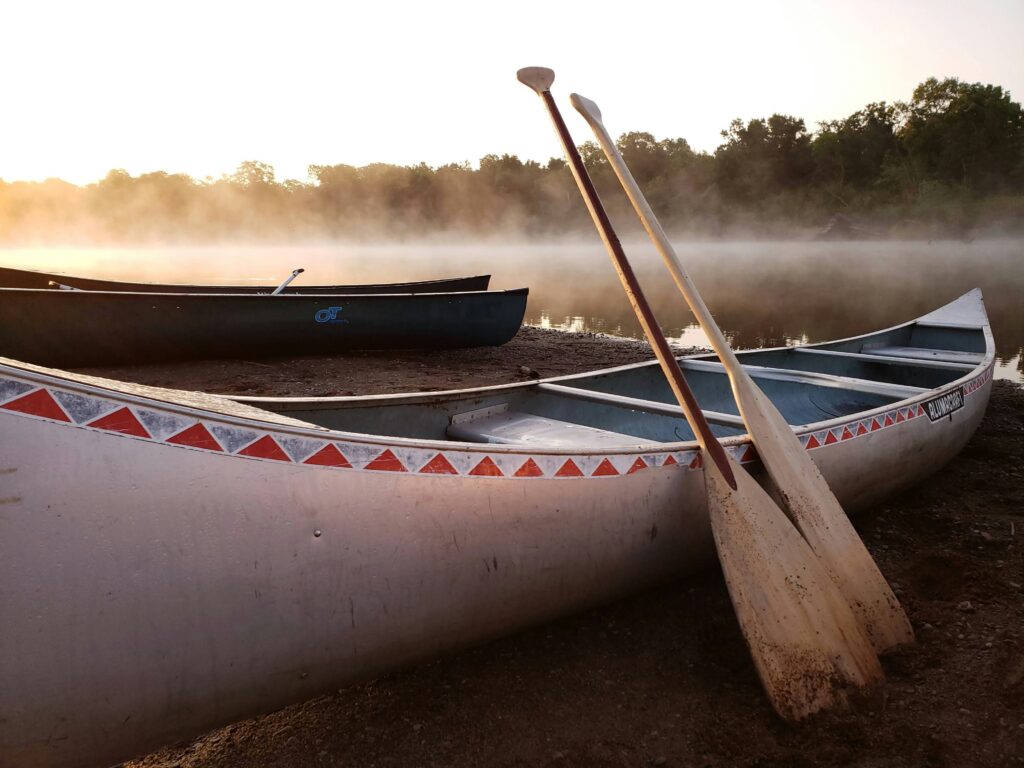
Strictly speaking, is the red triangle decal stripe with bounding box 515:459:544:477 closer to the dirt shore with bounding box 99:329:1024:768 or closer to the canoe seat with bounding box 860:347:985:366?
the dirt shore with bounding box 99:329:1024:768

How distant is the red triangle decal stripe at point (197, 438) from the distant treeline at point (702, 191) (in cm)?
5109

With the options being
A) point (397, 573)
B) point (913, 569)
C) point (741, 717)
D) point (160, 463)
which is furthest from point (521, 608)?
point (913, 569)

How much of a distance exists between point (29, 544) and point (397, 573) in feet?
2.71

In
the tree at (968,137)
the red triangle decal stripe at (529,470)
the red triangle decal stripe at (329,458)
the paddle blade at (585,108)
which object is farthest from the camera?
the tree at (968,137)

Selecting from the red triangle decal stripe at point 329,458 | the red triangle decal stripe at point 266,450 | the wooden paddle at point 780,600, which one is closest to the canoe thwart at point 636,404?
the wooden paddle at point 780,600

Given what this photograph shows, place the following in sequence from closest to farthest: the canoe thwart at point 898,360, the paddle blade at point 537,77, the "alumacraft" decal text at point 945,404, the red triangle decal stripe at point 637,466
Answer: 1. the red triangle decal stripe at point 637,466
2. the paddle blade at point 537,77
3. the "alumacraft" decal text at point 945,404
4. the canoe thwart at point 898,360

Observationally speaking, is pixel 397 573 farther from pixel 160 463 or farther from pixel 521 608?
pixel 160 463

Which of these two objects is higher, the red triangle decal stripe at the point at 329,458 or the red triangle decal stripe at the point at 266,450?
the red triangle decal stripe at the point at 266,450

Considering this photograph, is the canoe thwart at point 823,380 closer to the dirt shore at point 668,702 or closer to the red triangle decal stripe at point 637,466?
the dirt shore at point 668,702

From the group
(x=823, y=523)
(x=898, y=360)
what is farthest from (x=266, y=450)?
(x=898, y=360)

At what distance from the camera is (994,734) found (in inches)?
82.5

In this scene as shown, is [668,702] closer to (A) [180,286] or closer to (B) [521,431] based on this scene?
→ (B) [521,431]

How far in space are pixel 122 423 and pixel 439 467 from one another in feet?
2.56

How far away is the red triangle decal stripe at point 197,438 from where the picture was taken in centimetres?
156
